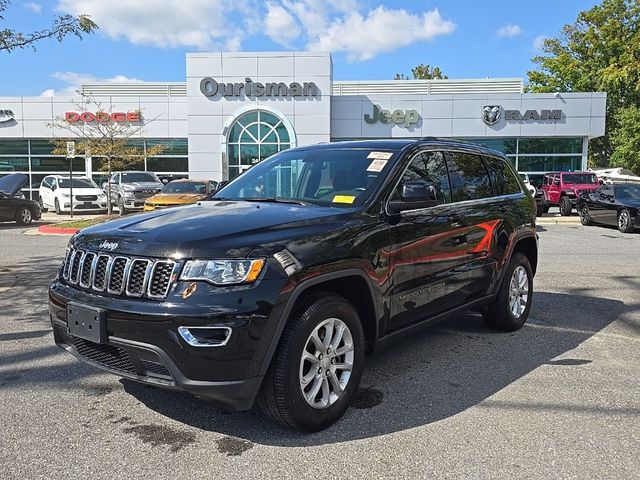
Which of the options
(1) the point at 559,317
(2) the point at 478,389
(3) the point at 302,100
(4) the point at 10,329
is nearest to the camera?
(2) the point at 478,389

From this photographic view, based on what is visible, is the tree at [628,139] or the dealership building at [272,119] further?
the tree at [628,139]

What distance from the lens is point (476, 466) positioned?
305 centimetres

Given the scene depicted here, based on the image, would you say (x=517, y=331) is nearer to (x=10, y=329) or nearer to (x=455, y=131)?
(x=10, y=329)

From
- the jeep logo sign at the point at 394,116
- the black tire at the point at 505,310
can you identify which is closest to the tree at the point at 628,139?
the jeep logo sign at the point at 394,116

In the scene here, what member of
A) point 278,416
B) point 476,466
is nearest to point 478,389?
point 476,466

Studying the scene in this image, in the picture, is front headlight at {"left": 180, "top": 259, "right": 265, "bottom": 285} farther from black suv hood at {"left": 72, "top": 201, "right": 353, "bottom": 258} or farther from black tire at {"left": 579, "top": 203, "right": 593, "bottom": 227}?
black tire at {"left": 579, "top": 203, "right": 593, "bottom": 227}

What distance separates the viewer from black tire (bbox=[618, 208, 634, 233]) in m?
15.9

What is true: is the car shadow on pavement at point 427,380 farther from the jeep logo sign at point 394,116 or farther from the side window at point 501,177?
the jeep logo sign at point 394,116

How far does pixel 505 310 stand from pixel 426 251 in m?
1.70

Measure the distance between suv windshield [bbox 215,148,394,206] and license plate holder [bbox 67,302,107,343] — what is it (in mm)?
1586

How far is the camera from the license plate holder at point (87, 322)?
3141mm

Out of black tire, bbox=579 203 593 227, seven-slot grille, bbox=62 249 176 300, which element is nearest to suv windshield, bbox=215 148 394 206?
seven-slot grille, bbox=62 249 176 300

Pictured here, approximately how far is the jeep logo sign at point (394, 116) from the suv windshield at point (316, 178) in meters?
24.2

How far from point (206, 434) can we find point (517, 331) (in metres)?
3.54
